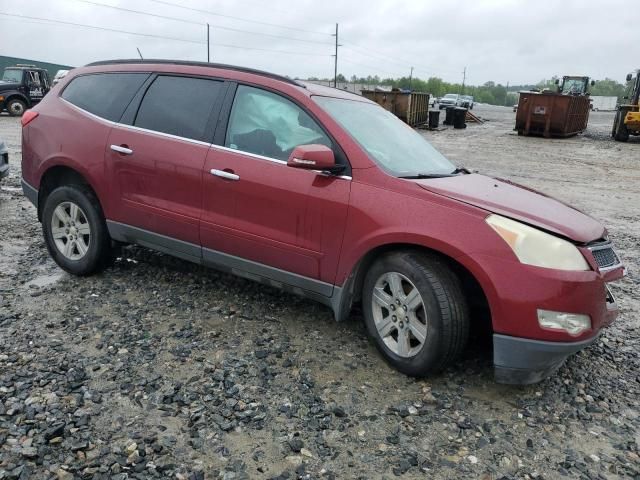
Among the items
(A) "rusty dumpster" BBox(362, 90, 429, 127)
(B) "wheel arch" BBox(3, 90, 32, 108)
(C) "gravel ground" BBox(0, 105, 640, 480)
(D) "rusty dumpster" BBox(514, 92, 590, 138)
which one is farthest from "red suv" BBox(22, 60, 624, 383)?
(D) "rusty dumpster" BBox(514, 92, 590, 138)

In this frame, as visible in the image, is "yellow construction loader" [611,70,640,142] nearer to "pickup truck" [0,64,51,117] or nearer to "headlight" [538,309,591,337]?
"headlight" [538,309,591,337]

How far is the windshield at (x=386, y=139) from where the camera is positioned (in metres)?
3.51

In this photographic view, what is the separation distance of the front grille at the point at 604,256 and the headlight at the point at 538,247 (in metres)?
0.17

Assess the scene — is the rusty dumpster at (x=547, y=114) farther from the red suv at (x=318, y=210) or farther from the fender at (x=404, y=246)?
the fender at (x=404, y=246)

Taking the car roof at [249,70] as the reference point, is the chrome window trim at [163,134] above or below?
below

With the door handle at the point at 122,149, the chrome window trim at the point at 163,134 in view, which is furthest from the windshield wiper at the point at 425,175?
the door handle at the point at 122,149

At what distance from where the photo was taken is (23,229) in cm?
597

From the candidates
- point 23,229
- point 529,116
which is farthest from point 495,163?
point 23,229

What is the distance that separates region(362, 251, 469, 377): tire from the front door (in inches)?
13.4

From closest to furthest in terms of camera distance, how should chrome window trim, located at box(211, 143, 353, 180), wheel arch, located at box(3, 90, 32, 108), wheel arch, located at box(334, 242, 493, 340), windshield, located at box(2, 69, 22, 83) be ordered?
wheel arch, located at box(334, 242, 493, 340)
chrome window trim, located at box(211, 143, 353, 180)
wheel arch, located at box(3, 90, 32, 108)
windshield, located at box(2, 69, 22, 83)

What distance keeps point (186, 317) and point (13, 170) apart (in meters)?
7.69

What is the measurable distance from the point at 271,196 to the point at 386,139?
97 cm

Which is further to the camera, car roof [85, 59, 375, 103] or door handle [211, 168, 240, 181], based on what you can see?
car roof [85, 59, 375, 103]

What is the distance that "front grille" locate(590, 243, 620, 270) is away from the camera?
298 centimetres
